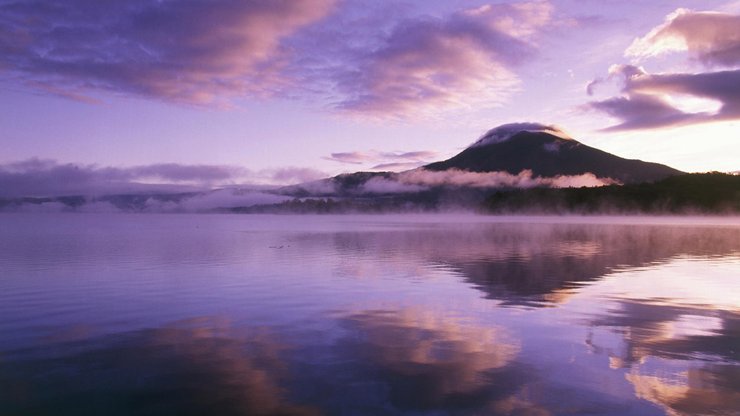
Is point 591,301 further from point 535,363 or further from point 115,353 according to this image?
point 115,353

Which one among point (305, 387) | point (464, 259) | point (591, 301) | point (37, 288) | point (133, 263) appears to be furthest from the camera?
point (464, 259)

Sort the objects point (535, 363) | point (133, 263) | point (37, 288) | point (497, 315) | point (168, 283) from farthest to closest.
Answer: point (133, 263) < point (168, 283) < point (37, 288) < point (497, 315) < point (535, 363)

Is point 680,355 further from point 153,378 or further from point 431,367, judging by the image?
point 153,378

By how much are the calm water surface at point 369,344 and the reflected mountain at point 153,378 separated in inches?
2.3

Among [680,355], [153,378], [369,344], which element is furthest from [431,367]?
[680,355]

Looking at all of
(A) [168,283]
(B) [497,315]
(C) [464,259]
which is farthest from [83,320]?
(C) [464,259]

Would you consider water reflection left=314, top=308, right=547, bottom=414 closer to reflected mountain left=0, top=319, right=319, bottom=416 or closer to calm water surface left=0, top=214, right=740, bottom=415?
calm water surface left=0, top=214, right=740, bottom=415

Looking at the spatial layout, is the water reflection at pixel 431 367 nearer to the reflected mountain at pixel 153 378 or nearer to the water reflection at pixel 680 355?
the reflected mountain at pixel 153 378

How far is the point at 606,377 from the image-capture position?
14469 millimetres

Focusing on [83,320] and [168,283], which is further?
[168,283]

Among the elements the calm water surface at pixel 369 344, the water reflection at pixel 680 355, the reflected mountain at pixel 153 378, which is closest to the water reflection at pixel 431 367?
the calm water surface at pixel 369 344

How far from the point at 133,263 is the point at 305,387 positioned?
114ft

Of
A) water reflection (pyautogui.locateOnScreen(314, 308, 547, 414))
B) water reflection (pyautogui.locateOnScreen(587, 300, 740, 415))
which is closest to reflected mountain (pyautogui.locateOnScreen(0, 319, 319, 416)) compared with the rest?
water reflection (pyautogui.locateOnScreen(314, 308, 547, 414))

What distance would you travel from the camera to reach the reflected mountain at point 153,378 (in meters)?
12.4
